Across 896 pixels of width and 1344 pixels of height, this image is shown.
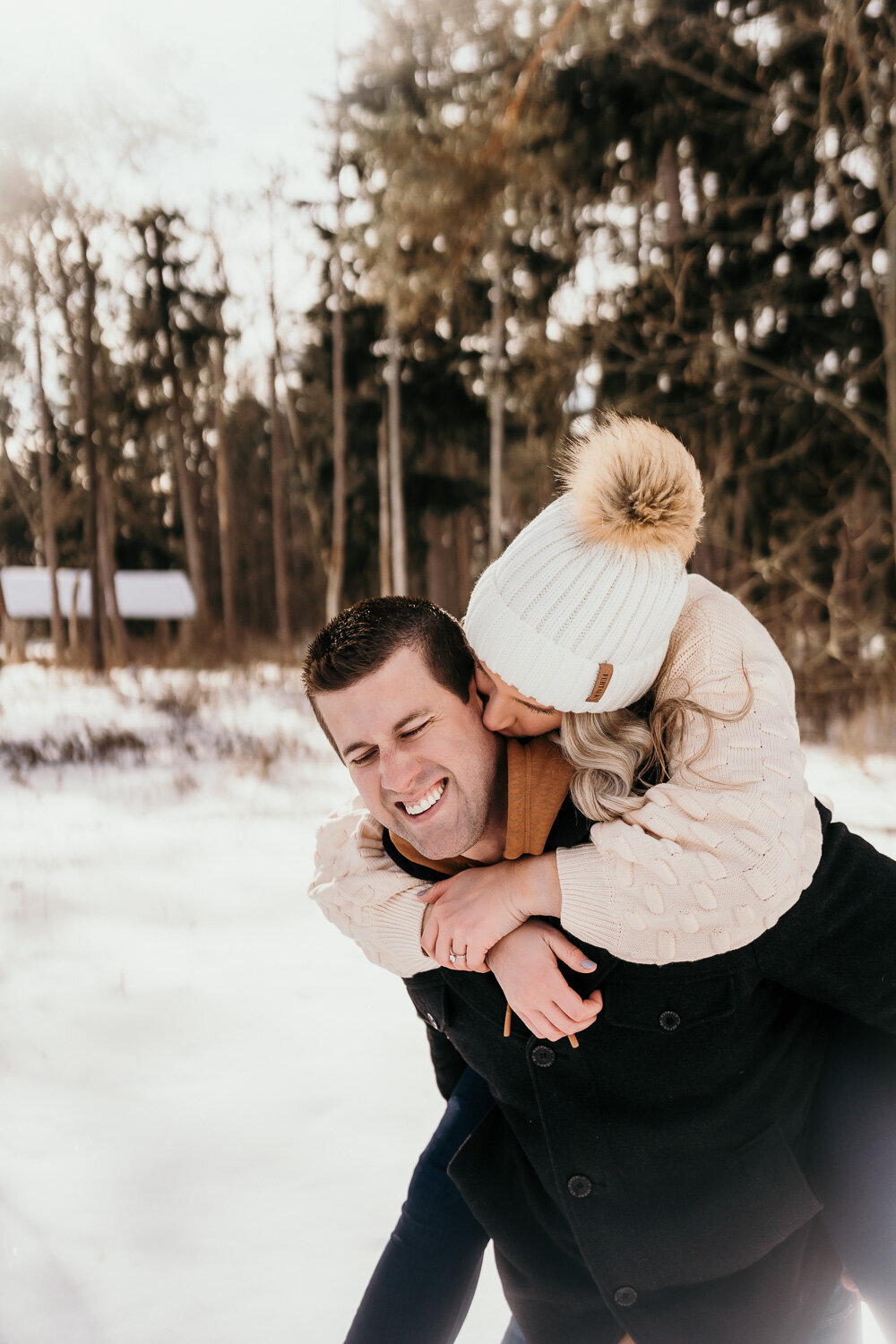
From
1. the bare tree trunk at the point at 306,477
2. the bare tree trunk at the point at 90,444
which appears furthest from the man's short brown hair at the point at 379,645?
the bare tree trunk at the point at 306,477

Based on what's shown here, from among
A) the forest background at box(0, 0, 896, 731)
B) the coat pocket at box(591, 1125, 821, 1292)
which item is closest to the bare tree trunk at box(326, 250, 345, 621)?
the forest background at box(0, 0, 896, 731)

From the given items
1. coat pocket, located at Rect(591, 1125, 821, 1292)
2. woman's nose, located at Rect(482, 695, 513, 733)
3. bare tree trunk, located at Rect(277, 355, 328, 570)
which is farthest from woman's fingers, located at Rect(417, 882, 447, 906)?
bare tree trunk, located at Rect(277, 355, 328, 570)

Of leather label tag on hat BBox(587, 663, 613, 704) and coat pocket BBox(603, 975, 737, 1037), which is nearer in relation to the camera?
coat pocket BBox(603, 975, 737, 1037)

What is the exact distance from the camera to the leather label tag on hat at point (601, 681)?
1907 millimetres

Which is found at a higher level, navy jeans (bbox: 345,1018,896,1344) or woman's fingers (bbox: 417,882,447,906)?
woman's fingers (bbox: 417,882,447,906)

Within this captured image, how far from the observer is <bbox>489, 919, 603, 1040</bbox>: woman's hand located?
5.25 feet

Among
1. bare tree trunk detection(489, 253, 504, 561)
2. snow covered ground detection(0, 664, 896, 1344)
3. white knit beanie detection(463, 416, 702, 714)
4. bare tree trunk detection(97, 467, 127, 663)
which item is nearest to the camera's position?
white knit beanie detection(463, 416, 702, 714)

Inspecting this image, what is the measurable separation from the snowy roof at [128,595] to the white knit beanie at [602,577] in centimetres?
2712

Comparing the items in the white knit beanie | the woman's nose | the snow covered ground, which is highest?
the white knit beanie

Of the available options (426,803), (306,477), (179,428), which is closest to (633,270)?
(426,803)

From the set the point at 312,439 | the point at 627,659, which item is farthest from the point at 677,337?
the point at 312,439

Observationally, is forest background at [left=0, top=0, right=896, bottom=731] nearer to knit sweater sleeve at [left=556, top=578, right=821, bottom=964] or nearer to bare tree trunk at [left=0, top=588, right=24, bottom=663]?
bare tree trunk at [left=0, top=588, right=24, bottom=663]

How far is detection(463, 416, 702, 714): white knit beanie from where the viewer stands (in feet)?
5.94

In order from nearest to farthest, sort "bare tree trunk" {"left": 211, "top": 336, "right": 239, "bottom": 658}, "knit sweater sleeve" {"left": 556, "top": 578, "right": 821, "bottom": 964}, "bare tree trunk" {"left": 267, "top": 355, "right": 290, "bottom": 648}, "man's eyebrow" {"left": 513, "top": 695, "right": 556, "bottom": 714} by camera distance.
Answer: "knit sweater sleeve" {"left": 556, "top": 578, "right": 821, "bottom": 964} → "man's eyebrow" {"left": 513, "top": 695, "right": 556, "bottom": 714} → "bare tree trunk" {"left": 267, "top": 355, "right": 290, "bottom": 648} → "bare tree trunk" {"left": 211, "top": 336, "right": 239, "bottom": 658}
